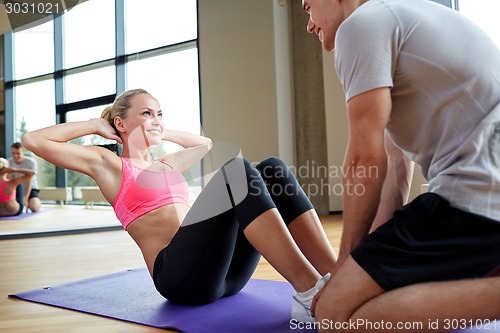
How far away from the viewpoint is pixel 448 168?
951 millimetres

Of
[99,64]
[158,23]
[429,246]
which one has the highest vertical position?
[158,23]

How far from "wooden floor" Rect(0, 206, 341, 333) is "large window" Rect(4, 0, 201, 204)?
1.17 ft

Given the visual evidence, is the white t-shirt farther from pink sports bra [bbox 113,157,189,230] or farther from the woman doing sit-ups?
pink sports bra [bbox 113,157,189,230]

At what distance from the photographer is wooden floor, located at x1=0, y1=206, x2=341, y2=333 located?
1.48m

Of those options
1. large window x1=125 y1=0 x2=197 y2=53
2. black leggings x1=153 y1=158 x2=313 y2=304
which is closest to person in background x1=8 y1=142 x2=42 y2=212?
large window x1=125 y1=0 x2=197 y2=53

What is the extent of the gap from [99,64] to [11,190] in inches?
55.3

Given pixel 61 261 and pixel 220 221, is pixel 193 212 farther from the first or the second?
pixel 61 261

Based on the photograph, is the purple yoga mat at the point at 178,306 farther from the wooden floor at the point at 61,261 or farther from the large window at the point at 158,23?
the large window at the point at 158,23

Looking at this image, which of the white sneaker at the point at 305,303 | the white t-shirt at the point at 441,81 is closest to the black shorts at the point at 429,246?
the white t-shirt at the point at 441,81

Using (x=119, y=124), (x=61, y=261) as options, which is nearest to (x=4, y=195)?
(x=61, y=261)

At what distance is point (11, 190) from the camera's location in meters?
3.99

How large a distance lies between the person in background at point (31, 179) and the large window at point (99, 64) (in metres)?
0.05

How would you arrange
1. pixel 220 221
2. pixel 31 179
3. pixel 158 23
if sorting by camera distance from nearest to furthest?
pixel 220 221, pixel 31 179, pixel 158 23

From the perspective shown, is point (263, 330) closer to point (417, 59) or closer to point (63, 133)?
point (417, 59)
